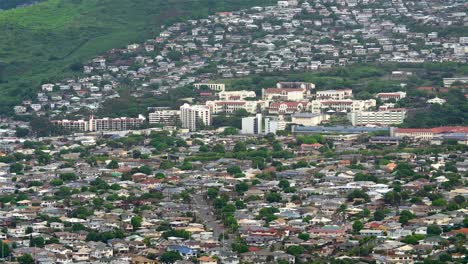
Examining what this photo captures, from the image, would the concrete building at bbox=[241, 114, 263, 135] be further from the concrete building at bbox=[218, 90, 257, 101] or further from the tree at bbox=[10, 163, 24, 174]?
the tree at bbox=[10, 163, 24, 174]

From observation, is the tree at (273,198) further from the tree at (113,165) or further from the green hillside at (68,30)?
the green hillside at (68,30)

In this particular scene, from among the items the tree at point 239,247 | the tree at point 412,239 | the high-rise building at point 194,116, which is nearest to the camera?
the tree at point 239,247

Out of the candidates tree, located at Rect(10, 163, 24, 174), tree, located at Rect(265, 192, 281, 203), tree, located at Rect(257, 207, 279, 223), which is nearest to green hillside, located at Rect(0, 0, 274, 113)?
tree, located at Rect(10, 163, 24, 174)

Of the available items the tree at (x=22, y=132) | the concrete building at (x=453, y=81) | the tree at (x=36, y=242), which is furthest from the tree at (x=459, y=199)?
the concrete building at (x=453, y=81)

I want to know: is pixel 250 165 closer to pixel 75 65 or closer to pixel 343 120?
pixel 343 120

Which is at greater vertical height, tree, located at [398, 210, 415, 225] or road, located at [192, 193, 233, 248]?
tree, located at [398, 210, 415, 225]

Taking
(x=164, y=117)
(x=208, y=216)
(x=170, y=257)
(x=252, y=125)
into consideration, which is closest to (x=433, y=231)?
(x=170, y=257)

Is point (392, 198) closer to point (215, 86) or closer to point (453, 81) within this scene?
point (453, 81)
